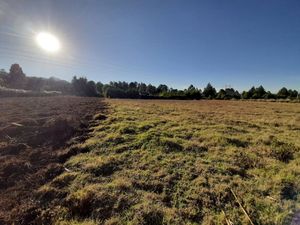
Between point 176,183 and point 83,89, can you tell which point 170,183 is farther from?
point 83,89

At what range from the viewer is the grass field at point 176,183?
3908 mm

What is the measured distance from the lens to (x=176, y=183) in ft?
16.5

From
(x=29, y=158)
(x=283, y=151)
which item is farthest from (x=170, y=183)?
(x=29, y=158)

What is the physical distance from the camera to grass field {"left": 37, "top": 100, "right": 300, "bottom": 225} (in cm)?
391

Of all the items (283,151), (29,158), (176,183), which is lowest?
(29,158)

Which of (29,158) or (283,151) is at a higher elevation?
(283,151)

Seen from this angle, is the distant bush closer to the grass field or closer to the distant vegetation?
the grass field

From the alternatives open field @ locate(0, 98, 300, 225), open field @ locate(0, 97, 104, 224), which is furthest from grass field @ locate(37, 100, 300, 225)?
open field @ locate(0, 97, 104, 224)

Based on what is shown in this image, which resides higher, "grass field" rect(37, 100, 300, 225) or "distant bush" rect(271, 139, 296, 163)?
"distant bush" rect(271, 139, 296, 163)

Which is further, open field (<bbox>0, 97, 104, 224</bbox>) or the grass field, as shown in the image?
open field (<bbox>0, 97, 104, 224</bbox>)

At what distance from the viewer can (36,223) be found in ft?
12.3

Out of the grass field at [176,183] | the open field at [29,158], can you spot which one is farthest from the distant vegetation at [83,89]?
the grass field at [176,183]

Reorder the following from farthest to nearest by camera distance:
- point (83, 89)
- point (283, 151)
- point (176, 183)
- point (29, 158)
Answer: point (83, 89) < point (283, 151) < point (29, 158) < point (176, 183)

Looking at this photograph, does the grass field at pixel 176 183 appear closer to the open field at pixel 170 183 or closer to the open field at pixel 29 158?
the open field at pixel 170 183
